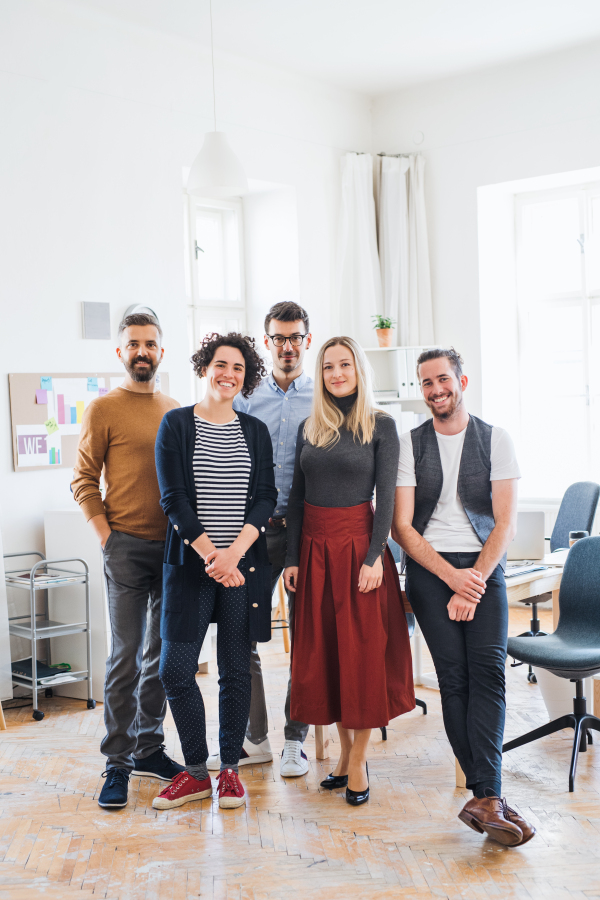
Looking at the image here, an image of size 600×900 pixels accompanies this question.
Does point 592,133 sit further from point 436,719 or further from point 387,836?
point 387,836

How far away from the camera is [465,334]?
248 inches

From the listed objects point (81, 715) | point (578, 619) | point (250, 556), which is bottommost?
point (81, 715)

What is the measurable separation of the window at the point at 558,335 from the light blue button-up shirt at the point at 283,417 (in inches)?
135

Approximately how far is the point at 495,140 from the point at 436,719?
4.06 m

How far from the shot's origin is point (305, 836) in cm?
278

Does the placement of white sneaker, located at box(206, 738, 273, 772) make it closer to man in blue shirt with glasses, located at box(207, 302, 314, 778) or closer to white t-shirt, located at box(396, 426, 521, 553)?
man in blue shirt with glasses, located at box(207, 302, 314, 778)

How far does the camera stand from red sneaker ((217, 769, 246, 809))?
9.77 ft

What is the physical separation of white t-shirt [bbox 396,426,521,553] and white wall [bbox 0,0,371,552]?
7.80 ft

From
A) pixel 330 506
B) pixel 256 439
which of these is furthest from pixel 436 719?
pixel 256 439

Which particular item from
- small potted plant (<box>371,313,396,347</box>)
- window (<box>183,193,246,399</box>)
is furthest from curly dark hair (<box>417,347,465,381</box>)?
small potted plant (<box>371,313,396,347</box>)

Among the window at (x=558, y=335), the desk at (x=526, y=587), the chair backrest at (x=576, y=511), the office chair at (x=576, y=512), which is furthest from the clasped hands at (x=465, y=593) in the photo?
the window at (x=558, y=335)

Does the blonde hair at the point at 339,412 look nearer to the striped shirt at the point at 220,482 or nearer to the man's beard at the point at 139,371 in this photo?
the striped shirt at the point at 220,482

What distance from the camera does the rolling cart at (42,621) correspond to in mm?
4145

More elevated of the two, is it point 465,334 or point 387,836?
point 465,334
